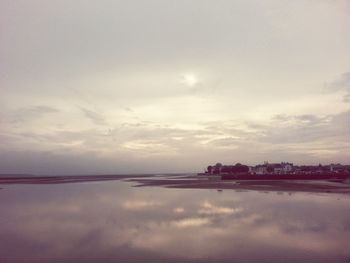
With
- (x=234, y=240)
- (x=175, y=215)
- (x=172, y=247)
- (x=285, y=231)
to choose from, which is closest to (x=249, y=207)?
(x=175, y=215)

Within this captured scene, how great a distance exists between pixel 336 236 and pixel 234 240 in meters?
5.45

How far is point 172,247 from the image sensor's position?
629 inches

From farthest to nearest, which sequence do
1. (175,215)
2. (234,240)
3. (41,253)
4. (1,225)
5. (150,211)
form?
(150,211), (175,215), (1,225), (234,240), (41,253)

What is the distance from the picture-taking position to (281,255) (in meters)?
14.4

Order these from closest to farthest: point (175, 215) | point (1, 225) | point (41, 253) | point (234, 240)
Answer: point (41, 253) → point (234, 240) → point (1, 225) → point (175, 215)

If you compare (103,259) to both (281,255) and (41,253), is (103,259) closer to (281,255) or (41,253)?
(41,253)

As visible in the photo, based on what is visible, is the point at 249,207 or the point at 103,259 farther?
the point at 249,207

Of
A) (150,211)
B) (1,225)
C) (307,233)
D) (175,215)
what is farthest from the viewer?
(150,211)

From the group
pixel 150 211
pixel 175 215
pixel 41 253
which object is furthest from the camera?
pixel 150 211

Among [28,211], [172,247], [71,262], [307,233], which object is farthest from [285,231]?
[28,211]

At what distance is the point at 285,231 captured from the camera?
19.3 meters

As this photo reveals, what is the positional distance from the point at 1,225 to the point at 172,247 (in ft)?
43.7

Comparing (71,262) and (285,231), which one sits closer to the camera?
(71,262)

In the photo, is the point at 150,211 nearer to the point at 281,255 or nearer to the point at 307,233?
the point at 307,233
